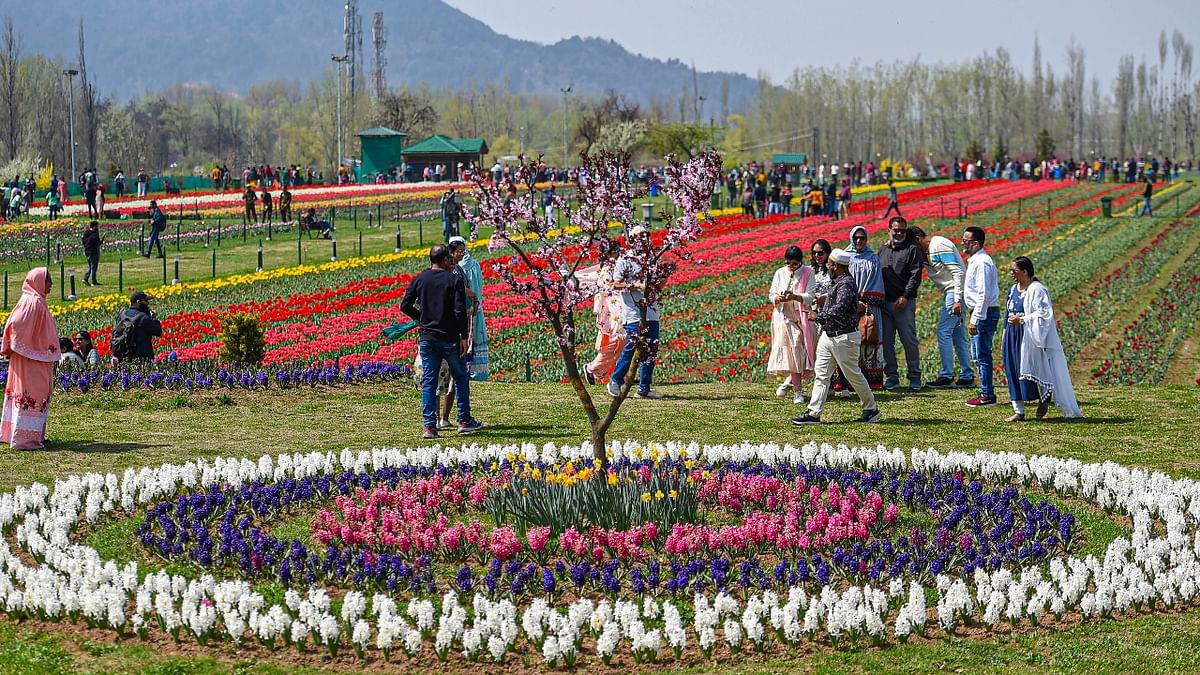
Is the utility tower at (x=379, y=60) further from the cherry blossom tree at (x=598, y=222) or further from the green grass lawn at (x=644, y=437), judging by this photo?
the cherry blossom tree at (x=598, y=222)

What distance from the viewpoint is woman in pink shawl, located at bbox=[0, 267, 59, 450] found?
13.4 metres

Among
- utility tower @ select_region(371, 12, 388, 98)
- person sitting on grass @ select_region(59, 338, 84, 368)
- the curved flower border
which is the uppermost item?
utility tower @ select_region(371, 12, 388, 98)

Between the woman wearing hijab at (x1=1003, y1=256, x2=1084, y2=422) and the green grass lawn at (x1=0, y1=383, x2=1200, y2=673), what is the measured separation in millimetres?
262

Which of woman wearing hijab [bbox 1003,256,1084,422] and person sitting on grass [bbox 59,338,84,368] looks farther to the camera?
person sitting on grass [bbox 59,338,84,368]

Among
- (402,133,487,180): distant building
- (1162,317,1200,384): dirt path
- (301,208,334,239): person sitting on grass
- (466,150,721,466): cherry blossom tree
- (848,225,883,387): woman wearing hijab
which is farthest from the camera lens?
(402,133,487,180): distant building

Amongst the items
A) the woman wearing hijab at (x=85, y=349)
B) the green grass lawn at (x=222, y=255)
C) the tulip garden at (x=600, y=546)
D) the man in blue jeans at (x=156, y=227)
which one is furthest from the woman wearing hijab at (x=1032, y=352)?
the man in blue jeans at (x=156, y=227)

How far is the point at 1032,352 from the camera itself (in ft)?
47.5

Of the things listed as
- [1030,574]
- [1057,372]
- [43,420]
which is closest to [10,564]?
[43,420]

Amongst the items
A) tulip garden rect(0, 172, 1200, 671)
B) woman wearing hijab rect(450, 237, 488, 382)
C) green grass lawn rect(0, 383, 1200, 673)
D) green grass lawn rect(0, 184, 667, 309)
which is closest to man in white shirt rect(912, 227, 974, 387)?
green grass lawn rect(0, 383, 1200, 673)

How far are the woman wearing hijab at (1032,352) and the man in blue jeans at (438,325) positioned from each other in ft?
16.7

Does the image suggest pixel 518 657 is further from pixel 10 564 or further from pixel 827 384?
pixel 827 384

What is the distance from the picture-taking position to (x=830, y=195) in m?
52.9

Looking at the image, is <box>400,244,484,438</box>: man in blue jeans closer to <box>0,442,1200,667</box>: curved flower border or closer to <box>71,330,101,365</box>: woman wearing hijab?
<box>0,442,1200,667</box>: curved flower border

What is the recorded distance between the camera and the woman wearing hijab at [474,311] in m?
14.6
